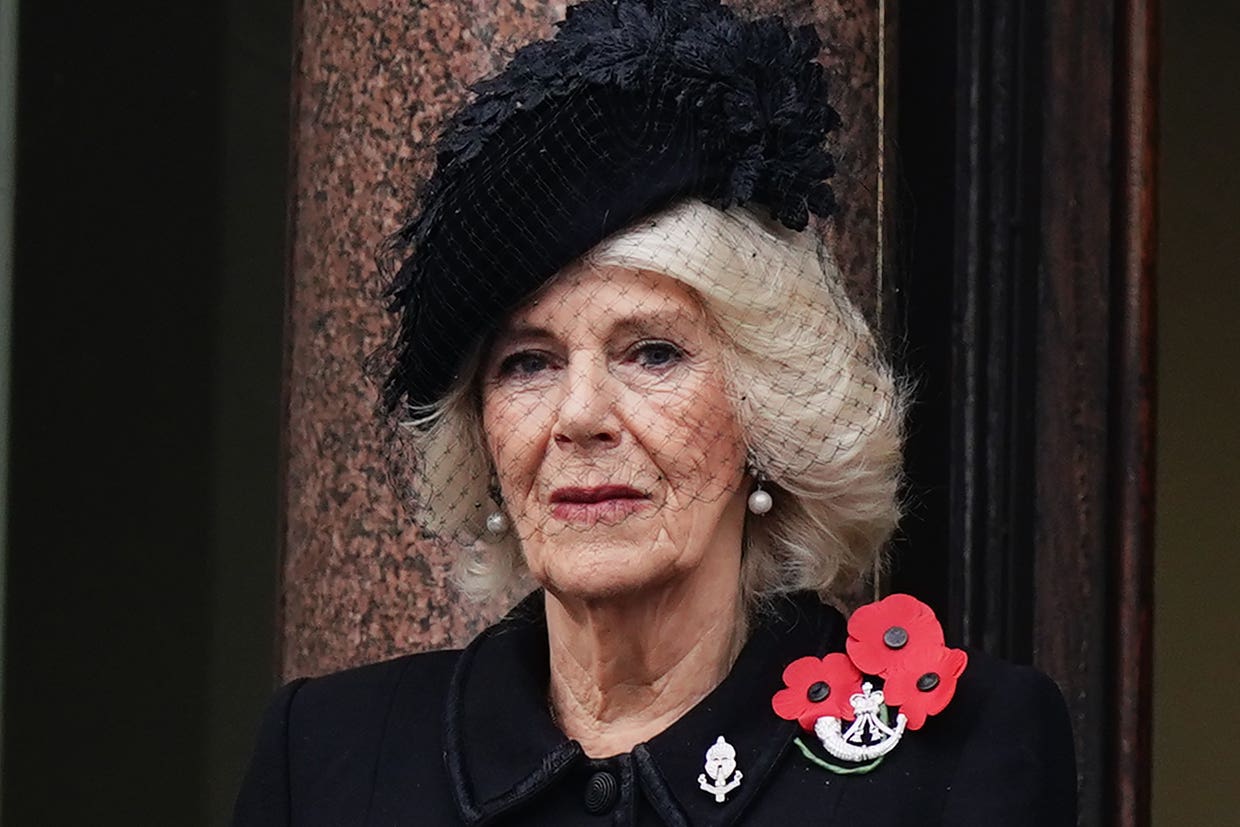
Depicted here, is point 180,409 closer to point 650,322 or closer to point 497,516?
point 497,516

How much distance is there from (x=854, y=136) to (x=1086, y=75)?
0.70 meters

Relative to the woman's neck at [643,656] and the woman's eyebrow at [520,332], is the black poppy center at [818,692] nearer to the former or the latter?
the woman's neck at [643,656]

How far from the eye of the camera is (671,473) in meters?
3.33

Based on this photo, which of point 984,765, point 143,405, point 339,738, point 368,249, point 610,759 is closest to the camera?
point 984,765

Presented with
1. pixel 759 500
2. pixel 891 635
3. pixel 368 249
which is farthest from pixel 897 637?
pixel 368 249

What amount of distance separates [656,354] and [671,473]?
0.16m

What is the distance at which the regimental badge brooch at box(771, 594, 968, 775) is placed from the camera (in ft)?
10.9

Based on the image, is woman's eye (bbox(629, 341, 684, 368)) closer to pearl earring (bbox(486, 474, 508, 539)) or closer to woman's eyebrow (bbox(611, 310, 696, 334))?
woman's eyebrow (bbox(611, 310, 696, 334))

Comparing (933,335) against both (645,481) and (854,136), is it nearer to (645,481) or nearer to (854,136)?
(854,136)

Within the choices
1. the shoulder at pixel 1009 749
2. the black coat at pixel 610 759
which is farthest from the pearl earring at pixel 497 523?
the shoulder at pixel 1009 749

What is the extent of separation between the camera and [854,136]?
14.1 ft

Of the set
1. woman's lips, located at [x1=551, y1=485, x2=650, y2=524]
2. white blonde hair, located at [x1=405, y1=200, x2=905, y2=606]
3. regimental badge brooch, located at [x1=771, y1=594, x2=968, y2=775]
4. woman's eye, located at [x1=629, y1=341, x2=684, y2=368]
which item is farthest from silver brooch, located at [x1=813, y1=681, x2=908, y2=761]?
woman's eye, located at [x1=629, y1=341, x2=684, y2=368]

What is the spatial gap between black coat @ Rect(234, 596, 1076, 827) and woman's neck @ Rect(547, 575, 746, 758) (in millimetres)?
47

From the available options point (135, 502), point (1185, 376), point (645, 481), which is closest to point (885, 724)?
point (645, 481)
